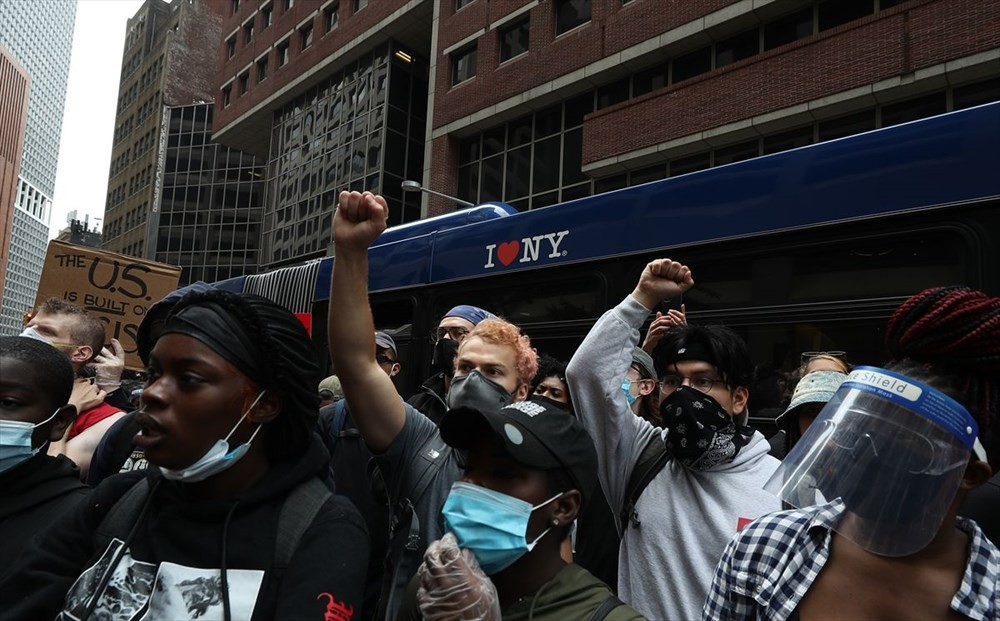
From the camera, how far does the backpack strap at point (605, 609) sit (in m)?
1.57

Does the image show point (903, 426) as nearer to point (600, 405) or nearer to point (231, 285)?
A: point (600, 405)

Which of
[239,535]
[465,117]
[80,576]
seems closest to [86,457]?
[80,576]

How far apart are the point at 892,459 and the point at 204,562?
1422mm

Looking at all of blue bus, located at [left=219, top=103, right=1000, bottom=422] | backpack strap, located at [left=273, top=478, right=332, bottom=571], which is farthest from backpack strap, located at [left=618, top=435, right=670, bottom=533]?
blue bus, located at [left=219, top=103, right=1000, bottom=422]

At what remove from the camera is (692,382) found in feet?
8.36

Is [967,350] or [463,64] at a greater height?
[463,64]

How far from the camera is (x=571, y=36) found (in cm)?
1788

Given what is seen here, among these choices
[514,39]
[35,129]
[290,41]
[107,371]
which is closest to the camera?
[107,371]

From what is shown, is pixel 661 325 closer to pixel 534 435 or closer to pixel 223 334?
pixel 534 435

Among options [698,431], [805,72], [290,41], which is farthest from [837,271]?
[290,41]

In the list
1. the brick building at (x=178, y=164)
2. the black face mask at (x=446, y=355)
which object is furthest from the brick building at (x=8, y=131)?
the black face mask at (x=446, y=355)

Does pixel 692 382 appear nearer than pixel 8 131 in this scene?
Yes

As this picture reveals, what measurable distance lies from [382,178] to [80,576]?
82.1ft

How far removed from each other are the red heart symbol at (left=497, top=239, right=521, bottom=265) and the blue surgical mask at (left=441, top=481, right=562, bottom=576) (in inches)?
147
